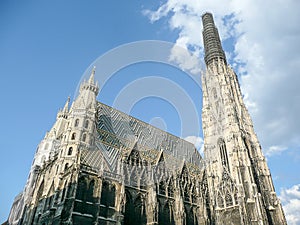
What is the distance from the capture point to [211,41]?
62875mm

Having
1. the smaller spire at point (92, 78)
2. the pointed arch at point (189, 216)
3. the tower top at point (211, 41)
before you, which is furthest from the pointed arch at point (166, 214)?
the tower top at point (211, 41)

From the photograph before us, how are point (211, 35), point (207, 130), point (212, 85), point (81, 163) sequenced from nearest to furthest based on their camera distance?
point (81, 163) → point (207, 130) → point (212, 85) → point (211, 35)

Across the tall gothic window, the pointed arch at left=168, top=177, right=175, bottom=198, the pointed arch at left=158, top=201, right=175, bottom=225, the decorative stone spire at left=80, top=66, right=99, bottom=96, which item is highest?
the decorative stone spire at left=80, top=66, right=99, bottom=96

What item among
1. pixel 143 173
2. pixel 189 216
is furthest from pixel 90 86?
pixel 189 216

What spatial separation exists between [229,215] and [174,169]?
1119cm

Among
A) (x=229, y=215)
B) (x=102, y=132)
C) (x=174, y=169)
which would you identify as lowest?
(x=229, y=215)

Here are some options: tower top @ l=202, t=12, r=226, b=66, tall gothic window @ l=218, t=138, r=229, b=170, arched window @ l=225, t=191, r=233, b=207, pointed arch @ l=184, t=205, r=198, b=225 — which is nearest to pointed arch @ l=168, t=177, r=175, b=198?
pointed arch @ l=184, t=205, r=198, b=225

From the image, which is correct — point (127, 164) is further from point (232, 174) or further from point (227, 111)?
point (227, 111)

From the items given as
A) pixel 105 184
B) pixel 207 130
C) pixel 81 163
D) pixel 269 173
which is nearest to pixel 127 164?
pixel 105 184

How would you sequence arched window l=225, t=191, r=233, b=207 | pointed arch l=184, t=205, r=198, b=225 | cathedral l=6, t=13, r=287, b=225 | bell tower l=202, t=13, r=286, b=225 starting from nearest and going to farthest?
cathedral l=6, t=13, r=287, b=225 < pointed arch l=184, t=205, r=198, b=225 < bell tower l=202, t=13, r=286, b=225 < arched window l=225, t=191, r=233, b=207

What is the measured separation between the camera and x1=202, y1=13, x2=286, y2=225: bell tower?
38188 millimetres

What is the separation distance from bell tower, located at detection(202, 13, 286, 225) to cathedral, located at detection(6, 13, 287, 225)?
0.17 m

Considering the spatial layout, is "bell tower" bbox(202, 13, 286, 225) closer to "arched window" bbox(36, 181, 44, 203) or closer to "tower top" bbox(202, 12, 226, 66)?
"tower top" bbox(202, 12, 226, 66)

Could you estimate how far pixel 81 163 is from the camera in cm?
2894
